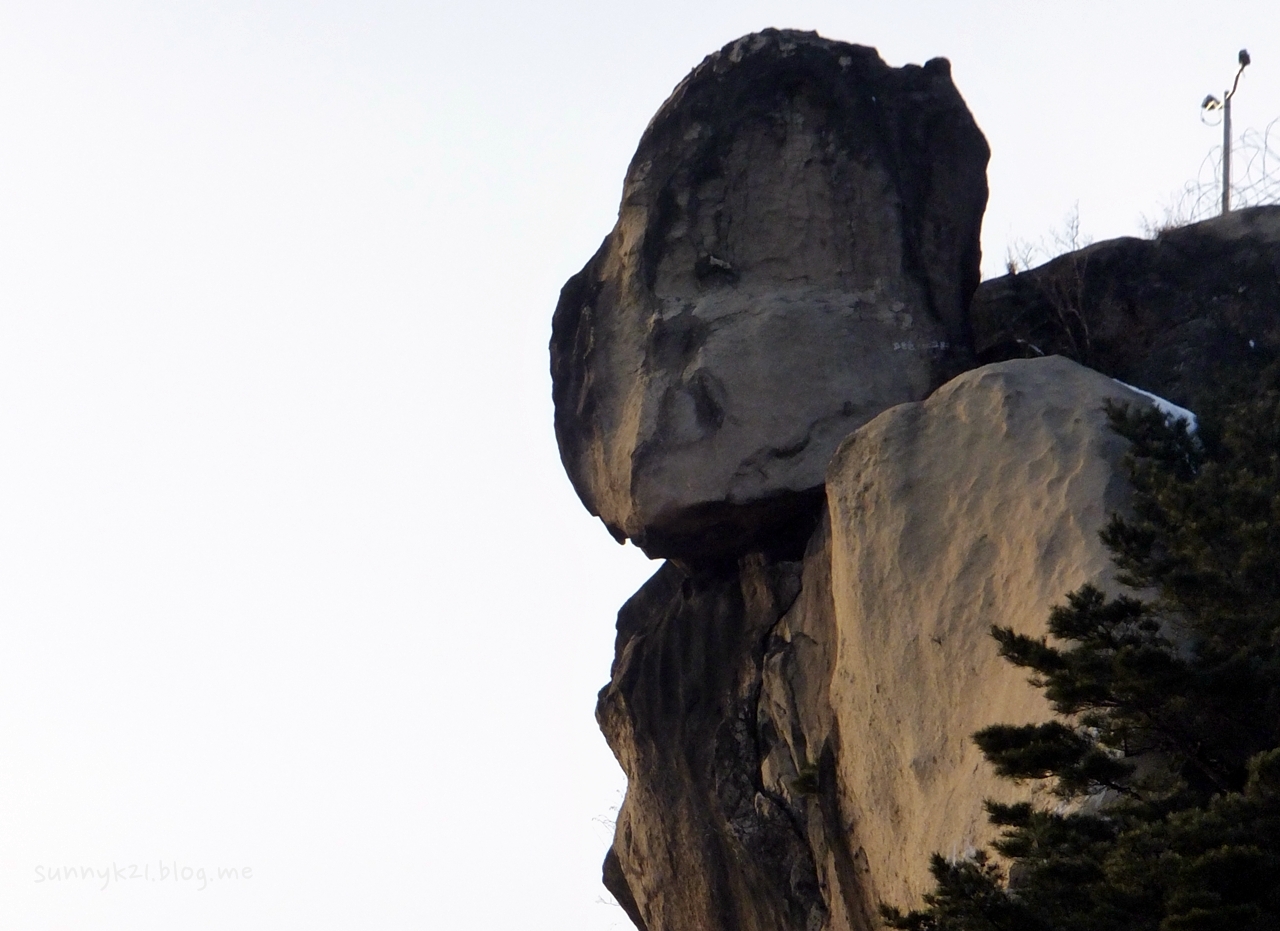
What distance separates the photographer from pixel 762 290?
14.1 m

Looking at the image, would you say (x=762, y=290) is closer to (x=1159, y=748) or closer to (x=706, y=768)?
(x=706, y=768)

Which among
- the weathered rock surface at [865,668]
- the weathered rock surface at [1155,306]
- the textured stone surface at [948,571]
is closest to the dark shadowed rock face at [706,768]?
the weathered rock surface at [865,668]

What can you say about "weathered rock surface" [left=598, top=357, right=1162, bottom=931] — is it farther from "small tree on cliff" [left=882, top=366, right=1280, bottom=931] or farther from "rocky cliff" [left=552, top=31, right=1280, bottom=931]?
"small tree on cliff" [left=882, top=366, right=1280, bottom=931]

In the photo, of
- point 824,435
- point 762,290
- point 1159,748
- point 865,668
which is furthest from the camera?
point 762,290

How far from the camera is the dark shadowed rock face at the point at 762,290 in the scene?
44.2 ft

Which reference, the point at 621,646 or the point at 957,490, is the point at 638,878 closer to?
the point at 621,646

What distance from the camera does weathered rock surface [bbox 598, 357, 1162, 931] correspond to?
34.7ft

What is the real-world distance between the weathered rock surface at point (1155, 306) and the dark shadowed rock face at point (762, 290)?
50 cm

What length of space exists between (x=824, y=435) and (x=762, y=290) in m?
1.44

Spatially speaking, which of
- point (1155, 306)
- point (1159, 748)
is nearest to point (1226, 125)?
point (1155, 306)

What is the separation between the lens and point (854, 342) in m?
13.8

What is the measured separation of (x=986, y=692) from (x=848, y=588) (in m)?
1.59

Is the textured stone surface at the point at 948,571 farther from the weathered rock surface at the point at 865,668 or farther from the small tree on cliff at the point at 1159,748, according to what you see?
the small tree on cliff at the point at 1159,748

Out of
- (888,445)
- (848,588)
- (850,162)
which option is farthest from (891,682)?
(850,162)
